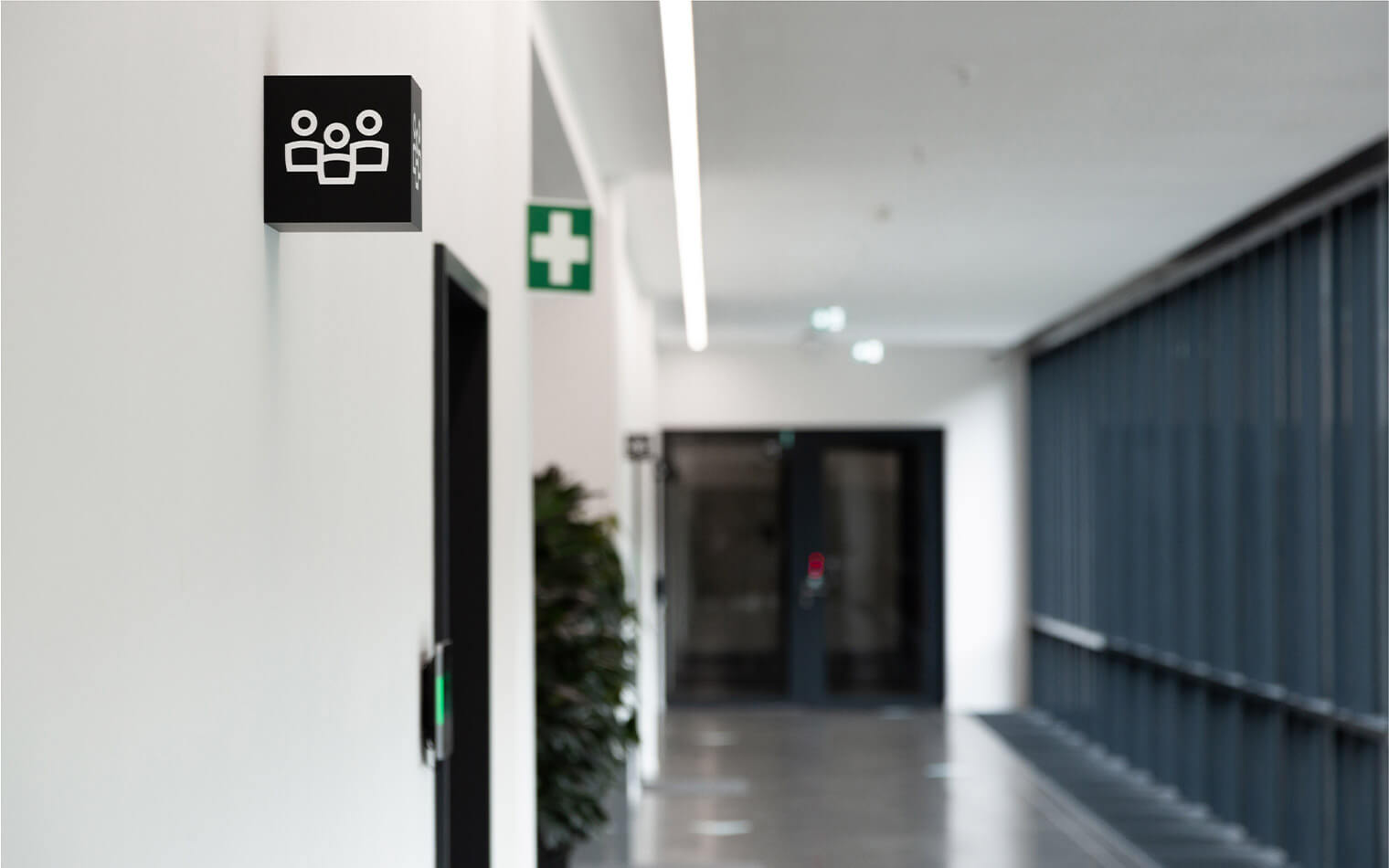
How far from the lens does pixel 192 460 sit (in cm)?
113

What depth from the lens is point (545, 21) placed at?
12.2ft

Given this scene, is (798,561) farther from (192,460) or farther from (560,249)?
(192,460)

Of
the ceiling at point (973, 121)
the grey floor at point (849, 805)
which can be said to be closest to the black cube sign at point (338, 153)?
the ceiling at point (973, 121)

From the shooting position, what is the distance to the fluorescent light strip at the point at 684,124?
6.59 feet

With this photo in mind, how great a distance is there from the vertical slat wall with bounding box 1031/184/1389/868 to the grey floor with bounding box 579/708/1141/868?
0.75m

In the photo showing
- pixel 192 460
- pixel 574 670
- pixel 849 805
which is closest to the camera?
pixel 192 460

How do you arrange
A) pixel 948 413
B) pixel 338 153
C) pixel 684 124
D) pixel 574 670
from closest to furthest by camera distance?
pixel 338 153, pixel 684 124, pixel 574 670, pixel 948 413

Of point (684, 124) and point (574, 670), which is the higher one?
point (684, 124)

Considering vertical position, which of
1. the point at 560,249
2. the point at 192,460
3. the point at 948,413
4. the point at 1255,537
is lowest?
the point at 1255,537

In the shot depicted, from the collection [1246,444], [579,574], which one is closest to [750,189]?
[579,574]

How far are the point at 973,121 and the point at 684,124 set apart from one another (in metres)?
2.55

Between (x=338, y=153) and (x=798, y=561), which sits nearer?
(x=338, y=153)

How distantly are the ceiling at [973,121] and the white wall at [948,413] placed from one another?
371 cm

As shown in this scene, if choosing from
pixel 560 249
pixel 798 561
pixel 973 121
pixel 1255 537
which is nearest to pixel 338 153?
pixel 560 249
